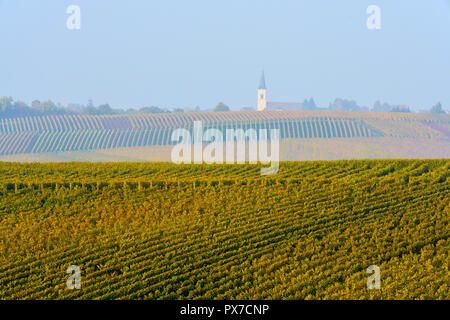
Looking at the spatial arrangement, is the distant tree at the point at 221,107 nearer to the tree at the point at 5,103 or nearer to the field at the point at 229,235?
the tree at the point at 5,103

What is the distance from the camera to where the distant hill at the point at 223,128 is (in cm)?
7706

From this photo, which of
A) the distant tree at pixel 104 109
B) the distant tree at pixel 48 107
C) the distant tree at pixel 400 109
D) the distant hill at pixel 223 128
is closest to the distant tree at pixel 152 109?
the distant tree at pixel 104 109

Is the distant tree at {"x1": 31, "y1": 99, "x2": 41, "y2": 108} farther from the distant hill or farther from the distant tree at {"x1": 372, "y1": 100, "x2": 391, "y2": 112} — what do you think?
the distant tree at {"x1": 372, "y1": 100, "x2": 391, "y2": 112}

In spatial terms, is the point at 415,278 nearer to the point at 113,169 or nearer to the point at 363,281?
the point at 363,281

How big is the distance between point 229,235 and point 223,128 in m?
70.5

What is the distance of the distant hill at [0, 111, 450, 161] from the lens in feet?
253

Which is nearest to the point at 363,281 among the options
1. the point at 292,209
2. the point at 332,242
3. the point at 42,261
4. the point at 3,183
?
the point at 332,242

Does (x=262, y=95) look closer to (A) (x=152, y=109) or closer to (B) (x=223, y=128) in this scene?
(A) (x=152, y=109)

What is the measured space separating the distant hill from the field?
162 feet

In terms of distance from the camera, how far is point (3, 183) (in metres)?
25.2

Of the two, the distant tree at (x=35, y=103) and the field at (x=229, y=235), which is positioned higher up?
the distant tree at (x=35, y=103)

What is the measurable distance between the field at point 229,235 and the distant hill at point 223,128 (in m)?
49.3

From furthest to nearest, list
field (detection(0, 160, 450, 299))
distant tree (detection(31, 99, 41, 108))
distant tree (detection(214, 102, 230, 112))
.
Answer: distant tree (detection(214, 102, 230, 112)), distant tree (detection(31, 99, 41, 108)), field (detection(0, 160, 450, 299))

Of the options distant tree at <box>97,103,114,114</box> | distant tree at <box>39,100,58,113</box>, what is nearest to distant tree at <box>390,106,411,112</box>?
distant tree at <box>97,103,114,114</box>
